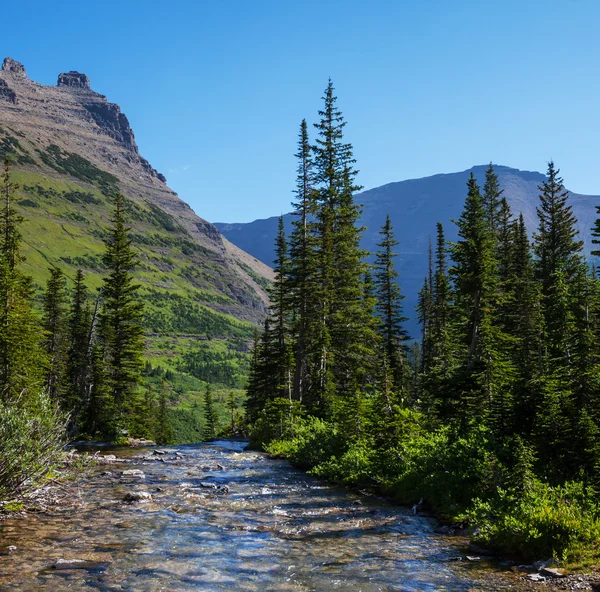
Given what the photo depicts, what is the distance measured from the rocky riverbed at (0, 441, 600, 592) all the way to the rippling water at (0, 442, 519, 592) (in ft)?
0.08

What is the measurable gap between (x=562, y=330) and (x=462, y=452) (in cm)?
1119

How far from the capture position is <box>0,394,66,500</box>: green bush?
38.9 ft

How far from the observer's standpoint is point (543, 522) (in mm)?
10422

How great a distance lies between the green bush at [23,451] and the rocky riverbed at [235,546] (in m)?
0.86

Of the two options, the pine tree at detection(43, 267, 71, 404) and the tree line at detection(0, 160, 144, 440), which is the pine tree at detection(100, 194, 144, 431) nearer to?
the tree line at detection(0, 160, 144, 440)

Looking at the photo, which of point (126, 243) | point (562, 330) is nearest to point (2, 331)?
point (126, 243)

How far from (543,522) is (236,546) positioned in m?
6.45

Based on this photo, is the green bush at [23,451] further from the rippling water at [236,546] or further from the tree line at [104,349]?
the tree line at [104,349]

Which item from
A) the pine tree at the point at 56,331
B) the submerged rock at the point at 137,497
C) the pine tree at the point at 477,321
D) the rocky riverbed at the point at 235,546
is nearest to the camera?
the rocky riverbed at the point at 235,546

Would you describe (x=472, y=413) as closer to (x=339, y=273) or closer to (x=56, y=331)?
(x=339, y=273)

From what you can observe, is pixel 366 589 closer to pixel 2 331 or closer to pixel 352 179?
pixel 2 331

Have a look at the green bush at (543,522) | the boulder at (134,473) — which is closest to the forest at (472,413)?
the green bush at (543,522)

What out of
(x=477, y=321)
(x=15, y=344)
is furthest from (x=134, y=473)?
(x=477, y=321)

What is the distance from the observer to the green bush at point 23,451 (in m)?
11.9
